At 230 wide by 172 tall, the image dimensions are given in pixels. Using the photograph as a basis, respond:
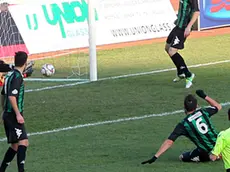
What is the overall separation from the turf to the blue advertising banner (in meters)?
4.64

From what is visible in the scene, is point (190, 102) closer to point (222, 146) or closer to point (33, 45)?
point (222, 146)

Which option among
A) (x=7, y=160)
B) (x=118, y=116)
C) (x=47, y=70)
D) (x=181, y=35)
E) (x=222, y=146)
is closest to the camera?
(x=222, y=146)

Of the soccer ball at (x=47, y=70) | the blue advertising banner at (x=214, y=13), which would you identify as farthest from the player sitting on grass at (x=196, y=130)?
the blue advertising banner at (x=214, y=13)

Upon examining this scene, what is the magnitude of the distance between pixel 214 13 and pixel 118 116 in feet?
40.0

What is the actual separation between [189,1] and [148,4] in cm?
743

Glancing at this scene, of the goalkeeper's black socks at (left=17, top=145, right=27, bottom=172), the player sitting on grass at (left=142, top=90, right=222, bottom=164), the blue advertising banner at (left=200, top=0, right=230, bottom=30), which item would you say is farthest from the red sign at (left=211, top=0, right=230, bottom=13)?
the goalkeeper's black socks at (left=17, top=145, right=27, bottom=172)

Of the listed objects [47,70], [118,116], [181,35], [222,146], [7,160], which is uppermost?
[222,146]

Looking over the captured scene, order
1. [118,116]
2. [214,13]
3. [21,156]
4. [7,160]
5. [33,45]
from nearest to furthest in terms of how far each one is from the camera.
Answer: [21,156] < [7,160] < [118,116] < [33,45] < [214,13]

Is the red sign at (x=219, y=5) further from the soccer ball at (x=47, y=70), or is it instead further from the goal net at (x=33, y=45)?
the soccer ball at (x=47, y=70)

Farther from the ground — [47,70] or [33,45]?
[47,70]

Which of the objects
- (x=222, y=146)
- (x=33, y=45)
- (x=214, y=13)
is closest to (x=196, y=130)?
(x=222, y=146)

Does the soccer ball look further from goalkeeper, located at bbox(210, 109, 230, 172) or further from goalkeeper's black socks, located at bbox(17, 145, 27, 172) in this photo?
goalkeeper, located at bbox(210, 109, 230, 172)

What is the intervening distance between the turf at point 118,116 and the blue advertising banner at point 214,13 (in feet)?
15.2

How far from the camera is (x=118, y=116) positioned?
1270cm
